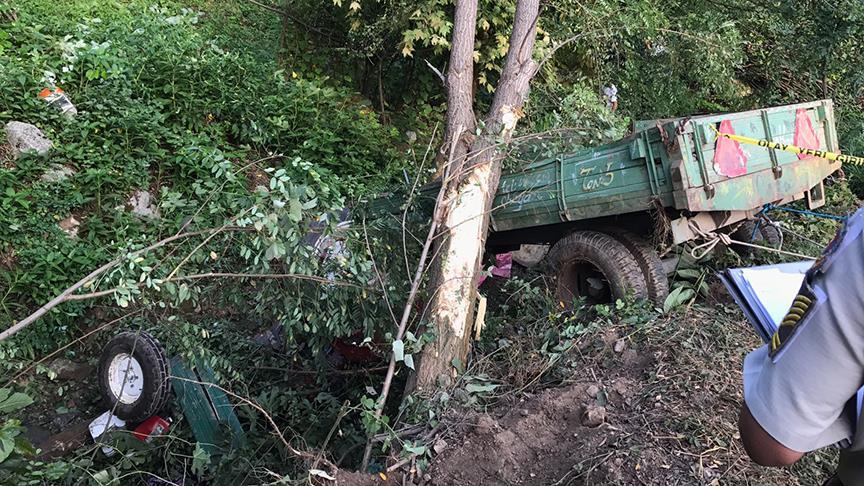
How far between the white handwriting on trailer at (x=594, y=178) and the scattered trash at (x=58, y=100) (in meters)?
5.65

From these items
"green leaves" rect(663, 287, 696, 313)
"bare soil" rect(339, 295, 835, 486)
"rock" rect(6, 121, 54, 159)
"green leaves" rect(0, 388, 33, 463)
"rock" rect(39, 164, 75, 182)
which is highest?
"rock" rect(6, 121, 54, 159)

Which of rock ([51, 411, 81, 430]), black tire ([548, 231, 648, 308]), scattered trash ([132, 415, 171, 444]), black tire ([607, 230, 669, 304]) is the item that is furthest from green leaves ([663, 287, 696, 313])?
rock ([51, 411, 81, 430])

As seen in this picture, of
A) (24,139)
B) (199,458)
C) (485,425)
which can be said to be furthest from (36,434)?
(485,425)

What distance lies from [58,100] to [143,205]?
4.88 ft

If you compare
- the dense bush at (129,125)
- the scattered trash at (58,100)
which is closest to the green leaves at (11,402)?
the dense bush at (129,125)

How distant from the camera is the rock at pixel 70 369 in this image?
5609 mm

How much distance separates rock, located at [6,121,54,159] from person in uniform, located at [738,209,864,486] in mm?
7088

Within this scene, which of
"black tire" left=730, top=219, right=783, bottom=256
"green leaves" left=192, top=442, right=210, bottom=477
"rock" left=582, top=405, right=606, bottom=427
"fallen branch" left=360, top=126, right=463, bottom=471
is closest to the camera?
"rock" left=582, top=405, right=606, bottom=427

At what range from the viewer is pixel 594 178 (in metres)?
4.89

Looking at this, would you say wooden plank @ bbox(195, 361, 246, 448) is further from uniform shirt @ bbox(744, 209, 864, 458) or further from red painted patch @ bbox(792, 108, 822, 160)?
red painted patch @ bbox(792, 108, 822, 160)

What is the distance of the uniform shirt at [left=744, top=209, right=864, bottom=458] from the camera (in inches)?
46.6

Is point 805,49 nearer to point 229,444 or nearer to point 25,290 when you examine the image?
point 229,444

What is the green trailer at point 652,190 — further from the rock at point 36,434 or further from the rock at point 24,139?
the rock at point 24,139

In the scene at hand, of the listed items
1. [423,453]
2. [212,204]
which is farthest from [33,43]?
[423,453]
